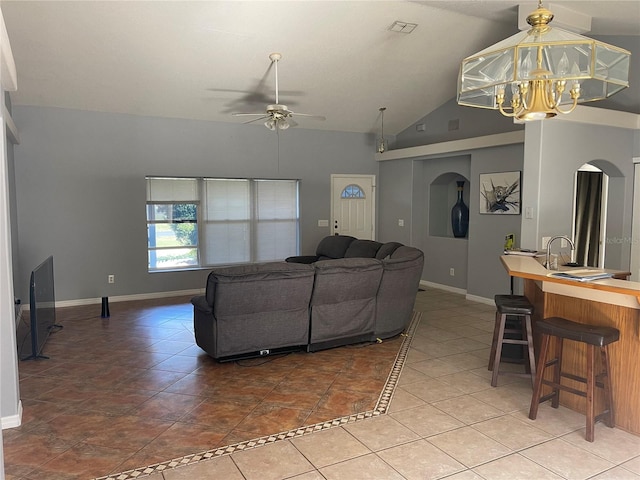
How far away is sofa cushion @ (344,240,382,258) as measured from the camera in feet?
21.8

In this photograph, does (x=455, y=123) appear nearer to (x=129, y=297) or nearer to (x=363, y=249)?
(x=363, y=249)

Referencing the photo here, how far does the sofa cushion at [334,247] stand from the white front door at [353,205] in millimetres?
1006

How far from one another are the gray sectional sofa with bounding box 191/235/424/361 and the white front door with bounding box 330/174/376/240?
12.1 ft

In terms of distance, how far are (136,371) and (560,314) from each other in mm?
3631

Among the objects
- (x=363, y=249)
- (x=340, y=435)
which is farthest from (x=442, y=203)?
(x=340, y=435)

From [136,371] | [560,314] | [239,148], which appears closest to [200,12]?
[239,148]

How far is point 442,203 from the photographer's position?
8.64 meters

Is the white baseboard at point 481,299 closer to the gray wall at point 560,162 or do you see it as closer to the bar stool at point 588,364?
the gray wall at point 560,162

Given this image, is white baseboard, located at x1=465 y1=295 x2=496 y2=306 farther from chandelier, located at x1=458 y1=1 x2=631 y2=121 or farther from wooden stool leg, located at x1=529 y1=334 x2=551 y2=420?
chandelier, located at x1=458 y1=1 x2=631 y2=121

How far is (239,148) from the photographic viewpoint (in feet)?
25.5

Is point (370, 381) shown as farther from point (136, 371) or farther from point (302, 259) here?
point (302, 259)

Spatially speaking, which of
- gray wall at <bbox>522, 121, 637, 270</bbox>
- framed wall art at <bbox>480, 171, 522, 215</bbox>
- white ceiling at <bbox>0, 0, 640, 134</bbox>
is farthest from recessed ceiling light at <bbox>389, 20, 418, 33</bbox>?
framed wall art at <bbox>480, 171, 522, 215</bbox>

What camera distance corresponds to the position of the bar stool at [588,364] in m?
2.95

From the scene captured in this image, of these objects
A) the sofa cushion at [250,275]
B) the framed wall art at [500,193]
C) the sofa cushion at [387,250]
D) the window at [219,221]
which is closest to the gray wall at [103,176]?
the window at [219,221]
